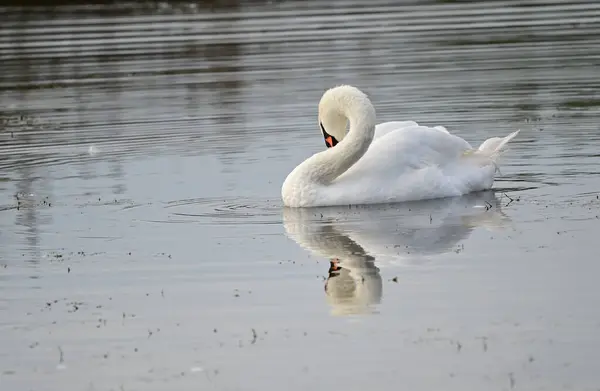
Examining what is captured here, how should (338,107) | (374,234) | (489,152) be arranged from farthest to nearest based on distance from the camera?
(489,152) < (338,107) < (374,234)

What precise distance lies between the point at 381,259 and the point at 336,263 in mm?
355

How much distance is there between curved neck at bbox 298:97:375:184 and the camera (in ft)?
47.7

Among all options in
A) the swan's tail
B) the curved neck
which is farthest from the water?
the curved neck

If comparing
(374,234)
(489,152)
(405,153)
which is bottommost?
(374,234)

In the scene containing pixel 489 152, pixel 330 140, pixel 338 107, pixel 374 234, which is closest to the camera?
pixel 374 234

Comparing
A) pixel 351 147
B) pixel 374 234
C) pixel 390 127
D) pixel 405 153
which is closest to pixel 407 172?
pixel 405 153

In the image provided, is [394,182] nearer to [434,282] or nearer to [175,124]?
[434,282]

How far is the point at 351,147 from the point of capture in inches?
573

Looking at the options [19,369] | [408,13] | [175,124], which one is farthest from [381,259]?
[408,13]

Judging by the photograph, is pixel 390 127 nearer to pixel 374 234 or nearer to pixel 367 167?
pixel 367 167

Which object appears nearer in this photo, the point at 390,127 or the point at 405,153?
the point at 405,153

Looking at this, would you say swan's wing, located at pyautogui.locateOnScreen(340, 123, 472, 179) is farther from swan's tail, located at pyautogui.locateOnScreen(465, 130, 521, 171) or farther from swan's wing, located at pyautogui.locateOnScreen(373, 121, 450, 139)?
swan's wing, located at pyautogui.locateOnScreen(373, 121, 450, 139)

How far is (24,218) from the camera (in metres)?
14.7

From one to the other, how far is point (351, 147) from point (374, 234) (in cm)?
180
